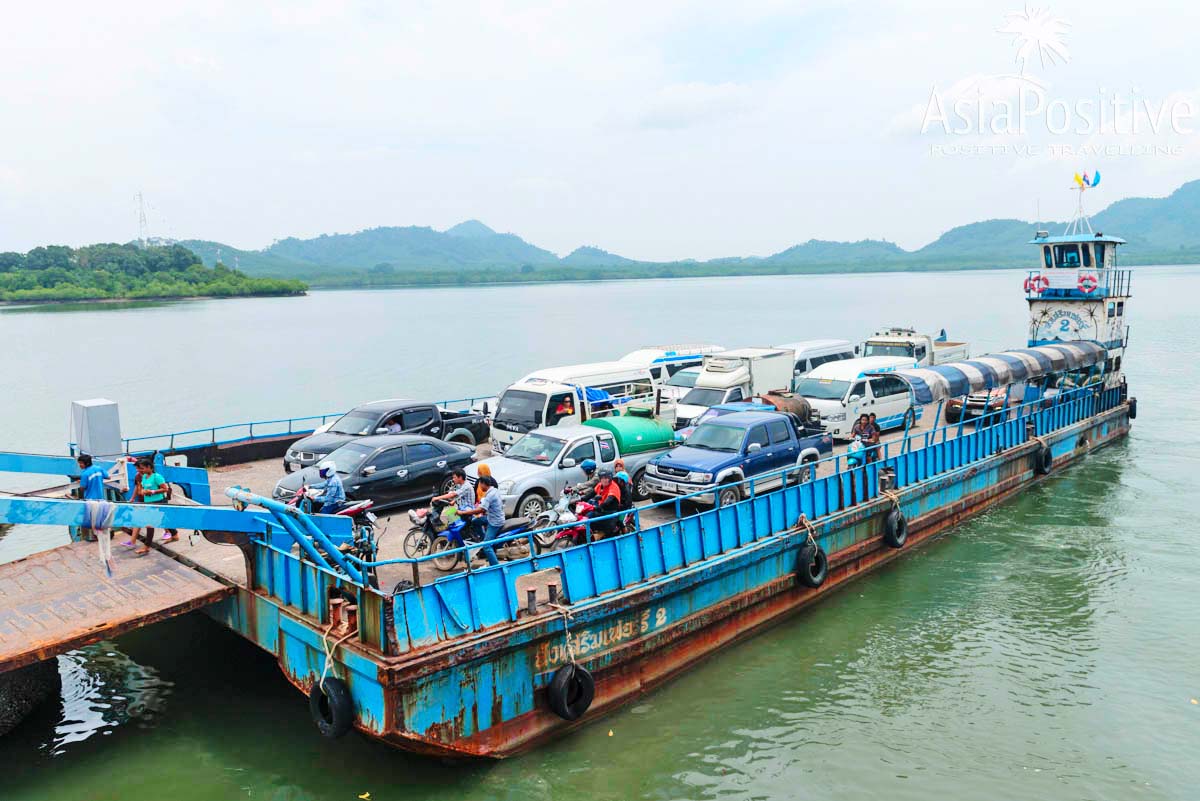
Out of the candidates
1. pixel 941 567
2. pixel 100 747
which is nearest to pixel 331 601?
pixel 100 747

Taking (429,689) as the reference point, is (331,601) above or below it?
above

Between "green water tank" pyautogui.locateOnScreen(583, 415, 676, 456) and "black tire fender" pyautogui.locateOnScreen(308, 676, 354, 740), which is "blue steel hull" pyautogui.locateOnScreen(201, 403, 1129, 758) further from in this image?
"green water tank" pyautogui.locateOnScreen(583, 415, 676, 456)

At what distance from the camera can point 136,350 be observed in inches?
2530

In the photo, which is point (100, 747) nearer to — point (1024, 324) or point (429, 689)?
point (429, 689)

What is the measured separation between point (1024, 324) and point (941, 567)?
7877 centimetres

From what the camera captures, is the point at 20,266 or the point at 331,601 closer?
the point at 331,601

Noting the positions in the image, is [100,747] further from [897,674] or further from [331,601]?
[897,674]

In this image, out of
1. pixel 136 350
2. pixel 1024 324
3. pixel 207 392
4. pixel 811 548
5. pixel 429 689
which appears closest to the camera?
pixel 429 689

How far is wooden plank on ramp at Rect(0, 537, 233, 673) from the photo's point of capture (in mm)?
8891


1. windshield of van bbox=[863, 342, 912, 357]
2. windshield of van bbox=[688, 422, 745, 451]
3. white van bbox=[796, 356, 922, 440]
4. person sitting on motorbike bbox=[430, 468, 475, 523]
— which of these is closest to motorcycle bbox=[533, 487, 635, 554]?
person sitting on motorbike bbox=[430, 468, 475, 523]

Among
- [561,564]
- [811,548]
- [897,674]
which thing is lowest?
[897,674]

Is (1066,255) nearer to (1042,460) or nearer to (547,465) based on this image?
(1042,460)

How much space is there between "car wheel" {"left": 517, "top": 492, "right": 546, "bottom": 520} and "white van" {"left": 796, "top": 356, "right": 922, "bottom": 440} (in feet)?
31.8

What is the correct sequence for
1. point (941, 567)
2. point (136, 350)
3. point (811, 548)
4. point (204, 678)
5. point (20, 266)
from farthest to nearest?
point (20, 266), point (136, 350), point (941, 567), point (811, 548), point (204, 678)
